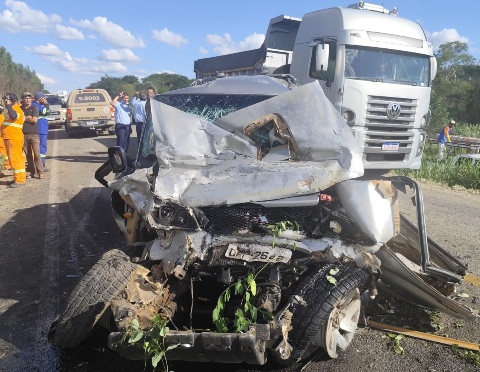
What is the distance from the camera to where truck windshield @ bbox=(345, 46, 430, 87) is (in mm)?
8328

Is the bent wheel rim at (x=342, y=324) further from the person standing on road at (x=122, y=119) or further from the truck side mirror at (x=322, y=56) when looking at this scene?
the person standing on road at (x=122, y=119)

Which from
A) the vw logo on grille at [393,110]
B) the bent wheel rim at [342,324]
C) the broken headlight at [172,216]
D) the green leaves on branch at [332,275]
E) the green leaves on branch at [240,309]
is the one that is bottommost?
the bent wheel rim at [342,324]

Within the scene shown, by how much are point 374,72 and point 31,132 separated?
22.2 ft

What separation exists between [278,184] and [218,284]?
811mm

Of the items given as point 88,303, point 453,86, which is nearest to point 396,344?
point 88,303

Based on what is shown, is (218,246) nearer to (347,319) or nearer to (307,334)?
(307,334)

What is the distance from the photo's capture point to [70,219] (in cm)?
641

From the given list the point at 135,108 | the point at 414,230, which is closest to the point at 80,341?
the point at 414,230

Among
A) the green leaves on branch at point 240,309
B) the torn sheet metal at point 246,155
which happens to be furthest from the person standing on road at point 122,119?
the green leaves on branch at point 240,309

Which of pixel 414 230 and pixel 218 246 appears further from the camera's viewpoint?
pixel 414 230

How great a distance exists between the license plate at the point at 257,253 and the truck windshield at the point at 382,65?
616 centimetres

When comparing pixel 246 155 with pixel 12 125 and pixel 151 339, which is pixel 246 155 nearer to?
pixel 151 339

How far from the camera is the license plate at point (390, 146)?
8894 mm

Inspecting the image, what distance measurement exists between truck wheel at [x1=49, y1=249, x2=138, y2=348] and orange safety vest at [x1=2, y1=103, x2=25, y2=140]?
647cm
